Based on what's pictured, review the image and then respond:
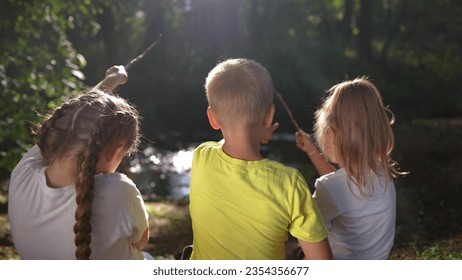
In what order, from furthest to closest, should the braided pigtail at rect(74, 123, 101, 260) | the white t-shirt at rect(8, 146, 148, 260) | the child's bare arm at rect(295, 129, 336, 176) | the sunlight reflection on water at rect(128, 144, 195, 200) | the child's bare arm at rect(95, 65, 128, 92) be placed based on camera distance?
1. the sunlight reflection on water at rect(128, 144, 195, 200)
2. the child's bare arm at rect(295, 129, 336, 176)
3. the child's bare arm at rect(95, 65, 128, 92)
4. the white t-shirt at rect(8, 146, 148, 260)
5. the braided pigtail at rect(74, 123, 101, 260)

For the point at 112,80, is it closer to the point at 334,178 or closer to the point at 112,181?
the point at 112,181

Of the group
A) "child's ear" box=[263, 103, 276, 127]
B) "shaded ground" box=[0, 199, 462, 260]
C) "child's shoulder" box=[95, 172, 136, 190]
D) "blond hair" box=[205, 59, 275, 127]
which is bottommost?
"shaded ground" box=[0, 199, 462, 260]

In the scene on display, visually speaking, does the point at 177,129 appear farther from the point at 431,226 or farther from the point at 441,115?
the point at 431,226

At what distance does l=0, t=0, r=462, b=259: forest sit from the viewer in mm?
4629

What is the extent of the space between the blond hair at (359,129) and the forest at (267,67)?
29 cm

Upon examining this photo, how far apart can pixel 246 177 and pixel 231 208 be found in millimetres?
129

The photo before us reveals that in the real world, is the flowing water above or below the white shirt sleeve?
below

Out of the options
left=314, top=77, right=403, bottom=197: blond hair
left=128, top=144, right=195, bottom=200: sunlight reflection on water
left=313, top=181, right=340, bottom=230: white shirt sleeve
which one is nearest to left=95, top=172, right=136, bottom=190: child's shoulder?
left=313, top=181, right=340, bottom=230: white shirt sleeve

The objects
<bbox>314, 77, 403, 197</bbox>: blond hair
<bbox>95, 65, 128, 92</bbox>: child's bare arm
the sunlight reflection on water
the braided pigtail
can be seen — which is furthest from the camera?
the sunlight reflection on water

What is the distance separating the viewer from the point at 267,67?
48.1ft

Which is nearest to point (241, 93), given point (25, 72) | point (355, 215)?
point (355, 215)

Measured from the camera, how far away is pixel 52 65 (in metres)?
4.83

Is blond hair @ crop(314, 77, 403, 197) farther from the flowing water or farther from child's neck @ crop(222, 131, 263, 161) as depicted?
the flowing water

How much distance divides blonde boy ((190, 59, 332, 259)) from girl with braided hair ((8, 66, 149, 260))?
0.26m
